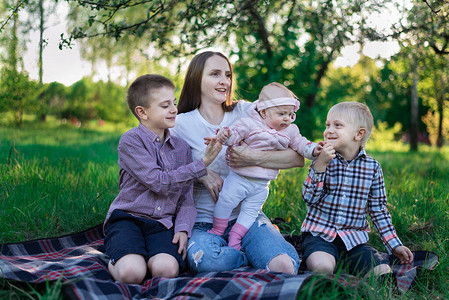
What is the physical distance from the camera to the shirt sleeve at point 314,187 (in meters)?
2.86

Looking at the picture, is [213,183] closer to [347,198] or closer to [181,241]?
[181,241]

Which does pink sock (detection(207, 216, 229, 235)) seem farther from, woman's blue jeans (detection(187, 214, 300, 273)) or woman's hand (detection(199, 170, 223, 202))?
woman's hand (detection(199, 170, 223, 202))

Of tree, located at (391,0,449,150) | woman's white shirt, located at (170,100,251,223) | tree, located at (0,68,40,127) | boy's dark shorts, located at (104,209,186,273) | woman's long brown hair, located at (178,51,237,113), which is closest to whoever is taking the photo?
boy's dark shorts, located at (104,209,186,273)

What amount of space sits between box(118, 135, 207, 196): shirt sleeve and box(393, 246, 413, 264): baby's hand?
4.48 feet

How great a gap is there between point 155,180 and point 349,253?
1.40 m

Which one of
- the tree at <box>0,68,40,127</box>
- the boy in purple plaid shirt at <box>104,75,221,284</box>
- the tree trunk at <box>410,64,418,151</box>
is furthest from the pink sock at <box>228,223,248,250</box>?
the tree trunk at <box>410,64,418,151</box>

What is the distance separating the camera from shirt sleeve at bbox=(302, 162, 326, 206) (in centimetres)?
286

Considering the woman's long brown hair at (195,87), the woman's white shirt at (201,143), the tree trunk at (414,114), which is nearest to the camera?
the woman's white shirt at (201,143)

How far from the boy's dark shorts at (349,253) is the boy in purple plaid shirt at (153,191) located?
832 mm

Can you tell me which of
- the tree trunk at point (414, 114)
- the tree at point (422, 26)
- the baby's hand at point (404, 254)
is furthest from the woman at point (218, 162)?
the tree trunk at point (414, 114)

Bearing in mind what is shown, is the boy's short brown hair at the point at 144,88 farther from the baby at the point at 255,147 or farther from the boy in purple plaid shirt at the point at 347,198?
the boy in purple plaid shirt at the point at 347,198

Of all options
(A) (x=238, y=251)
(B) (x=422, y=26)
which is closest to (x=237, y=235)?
(A) (x=238, y=251)

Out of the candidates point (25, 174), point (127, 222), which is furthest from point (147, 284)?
point (25, 174)

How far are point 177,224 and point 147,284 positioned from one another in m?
A: 0.47
